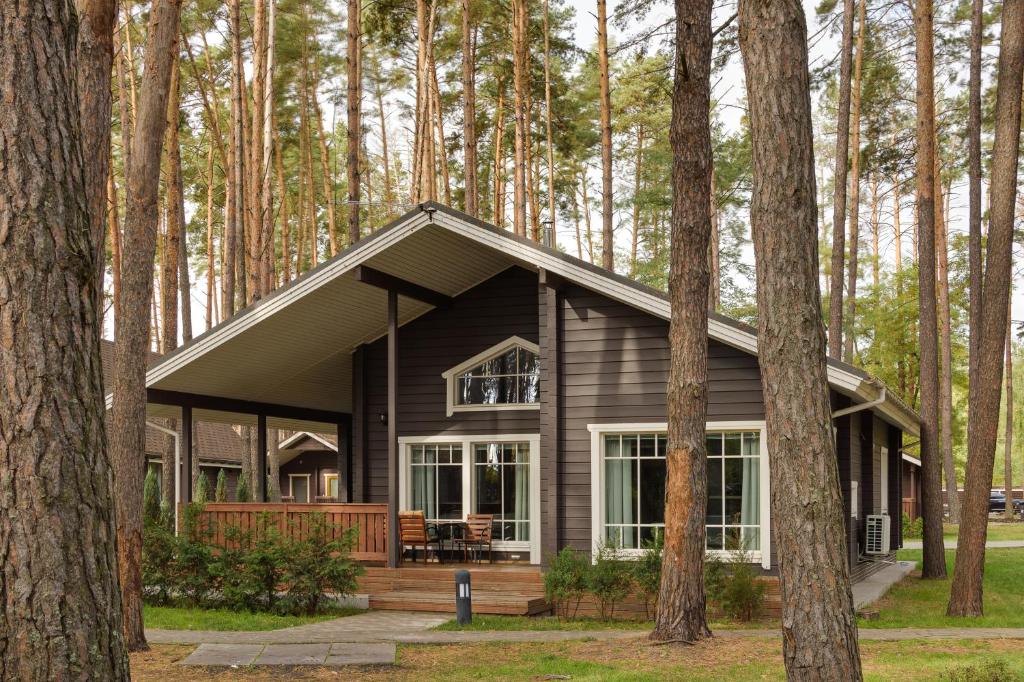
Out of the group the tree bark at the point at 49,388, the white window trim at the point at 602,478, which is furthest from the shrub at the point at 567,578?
the tree bark at the point at 49,388

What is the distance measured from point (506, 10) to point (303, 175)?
967cm

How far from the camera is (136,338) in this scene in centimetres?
980

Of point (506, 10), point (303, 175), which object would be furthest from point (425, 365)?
point (303, 175)

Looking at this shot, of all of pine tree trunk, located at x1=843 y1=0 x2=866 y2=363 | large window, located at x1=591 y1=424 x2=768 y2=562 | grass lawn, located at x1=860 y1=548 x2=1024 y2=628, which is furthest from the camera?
pine tree trunk, located at x1=843 y1=0 x2=866 y2=363

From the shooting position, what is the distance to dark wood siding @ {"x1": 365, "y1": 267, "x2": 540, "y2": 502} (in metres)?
15.7

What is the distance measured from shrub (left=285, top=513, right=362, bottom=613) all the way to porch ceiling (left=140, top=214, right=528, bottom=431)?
3198 millimetres

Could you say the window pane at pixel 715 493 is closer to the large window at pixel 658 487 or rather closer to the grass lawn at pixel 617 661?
the large window at pixel 658 487

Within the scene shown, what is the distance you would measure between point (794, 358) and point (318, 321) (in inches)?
409

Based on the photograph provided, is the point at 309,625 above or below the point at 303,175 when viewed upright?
below

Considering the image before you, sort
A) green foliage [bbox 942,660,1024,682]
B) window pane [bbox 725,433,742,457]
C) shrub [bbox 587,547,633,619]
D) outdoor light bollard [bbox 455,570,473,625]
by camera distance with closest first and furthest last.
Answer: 1. green foliage [bbox 942,660,1024,682]
2. outdoor light bollard [bbox 455,570,473,625]
3. shrub [bbox 587,547,633,619]
4. window pane [bbox 725,433,742,457]

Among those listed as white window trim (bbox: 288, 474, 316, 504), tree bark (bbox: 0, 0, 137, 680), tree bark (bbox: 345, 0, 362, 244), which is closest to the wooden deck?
tree bark (bbox: 345, 0, 362, 244)

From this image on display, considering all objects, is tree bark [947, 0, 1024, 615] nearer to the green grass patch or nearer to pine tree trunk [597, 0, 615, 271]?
pine tree trunk [597, 0, 615, 271]

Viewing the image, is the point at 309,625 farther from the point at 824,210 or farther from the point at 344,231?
the point at 824,210

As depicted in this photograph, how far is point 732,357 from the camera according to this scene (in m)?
13.2
